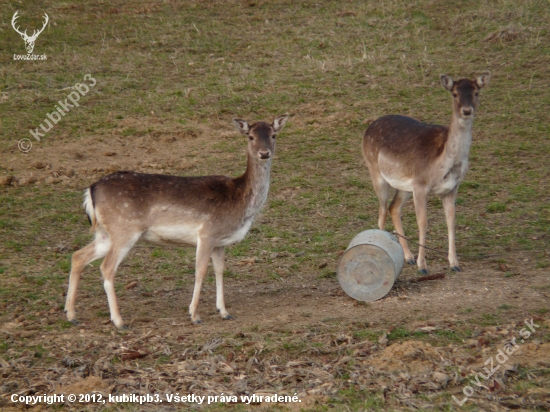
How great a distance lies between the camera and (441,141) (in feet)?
37.5

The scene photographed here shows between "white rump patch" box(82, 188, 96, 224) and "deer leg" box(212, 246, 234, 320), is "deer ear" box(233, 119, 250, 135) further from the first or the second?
"white rump patch" box(82, 188, 96, 224)

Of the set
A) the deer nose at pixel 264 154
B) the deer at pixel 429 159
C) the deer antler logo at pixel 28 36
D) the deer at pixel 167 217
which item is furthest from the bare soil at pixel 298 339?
the deer antler logo at pixel 28 36

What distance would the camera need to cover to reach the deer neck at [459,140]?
1118 centimetres

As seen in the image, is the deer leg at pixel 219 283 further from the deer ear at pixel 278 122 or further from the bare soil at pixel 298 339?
the deer ear at pixel 278 122

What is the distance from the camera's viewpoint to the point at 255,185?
1012cm

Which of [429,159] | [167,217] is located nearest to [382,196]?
[429,159]

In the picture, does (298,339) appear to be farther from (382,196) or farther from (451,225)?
(382,196)

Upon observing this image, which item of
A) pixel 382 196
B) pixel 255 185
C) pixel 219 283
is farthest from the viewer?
pixel 382 196

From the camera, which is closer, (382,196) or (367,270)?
(367,270)

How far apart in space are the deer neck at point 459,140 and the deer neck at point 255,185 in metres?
2.63

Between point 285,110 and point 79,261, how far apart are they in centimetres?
879

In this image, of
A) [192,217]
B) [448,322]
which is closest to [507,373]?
[448,322]

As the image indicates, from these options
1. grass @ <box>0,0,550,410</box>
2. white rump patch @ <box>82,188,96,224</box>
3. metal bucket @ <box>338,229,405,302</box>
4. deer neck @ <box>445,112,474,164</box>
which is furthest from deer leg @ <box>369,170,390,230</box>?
white rump patch @ <box>82,188,96,224</box>

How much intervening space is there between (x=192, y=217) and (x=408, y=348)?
2987mm
